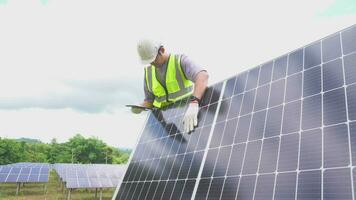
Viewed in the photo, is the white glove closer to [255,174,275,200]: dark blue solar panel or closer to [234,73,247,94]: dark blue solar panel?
[234,73,247,94]: dark blue solar panel

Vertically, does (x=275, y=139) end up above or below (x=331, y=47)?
below

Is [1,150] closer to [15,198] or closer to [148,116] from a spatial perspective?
[15,198]

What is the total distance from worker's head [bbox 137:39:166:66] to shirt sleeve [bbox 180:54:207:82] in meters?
0.61

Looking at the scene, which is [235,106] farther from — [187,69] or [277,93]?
[187,69]

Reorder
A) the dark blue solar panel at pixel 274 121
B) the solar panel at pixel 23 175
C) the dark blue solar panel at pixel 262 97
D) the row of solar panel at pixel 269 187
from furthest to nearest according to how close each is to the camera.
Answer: the solar panel at pixel 23 175 < the dark blue solar panel at pixel 262 97 < the dark blue solar panel at pixel 274 121 < the row of solar panel at pixel 269 187

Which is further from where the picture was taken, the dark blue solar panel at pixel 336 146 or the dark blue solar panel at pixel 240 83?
the dark blue solar panel at pixel 240 83

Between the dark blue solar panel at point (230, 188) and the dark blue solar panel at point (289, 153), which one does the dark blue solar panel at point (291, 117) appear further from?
the dark blue solar panel at point (230, 188)

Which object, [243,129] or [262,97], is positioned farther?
[262,97]

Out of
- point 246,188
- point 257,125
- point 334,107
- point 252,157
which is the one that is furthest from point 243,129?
point 334,107

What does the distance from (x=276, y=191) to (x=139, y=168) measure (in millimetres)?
4606

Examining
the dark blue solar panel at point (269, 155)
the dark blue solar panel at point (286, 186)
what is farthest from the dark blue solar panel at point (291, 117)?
the dark blue solar panel at point (286, 186)

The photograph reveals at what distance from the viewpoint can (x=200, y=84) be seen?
810cm

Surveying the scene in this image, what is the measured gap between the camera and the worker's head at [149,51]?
857cm

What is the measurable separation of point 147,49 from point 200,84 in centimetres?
167
